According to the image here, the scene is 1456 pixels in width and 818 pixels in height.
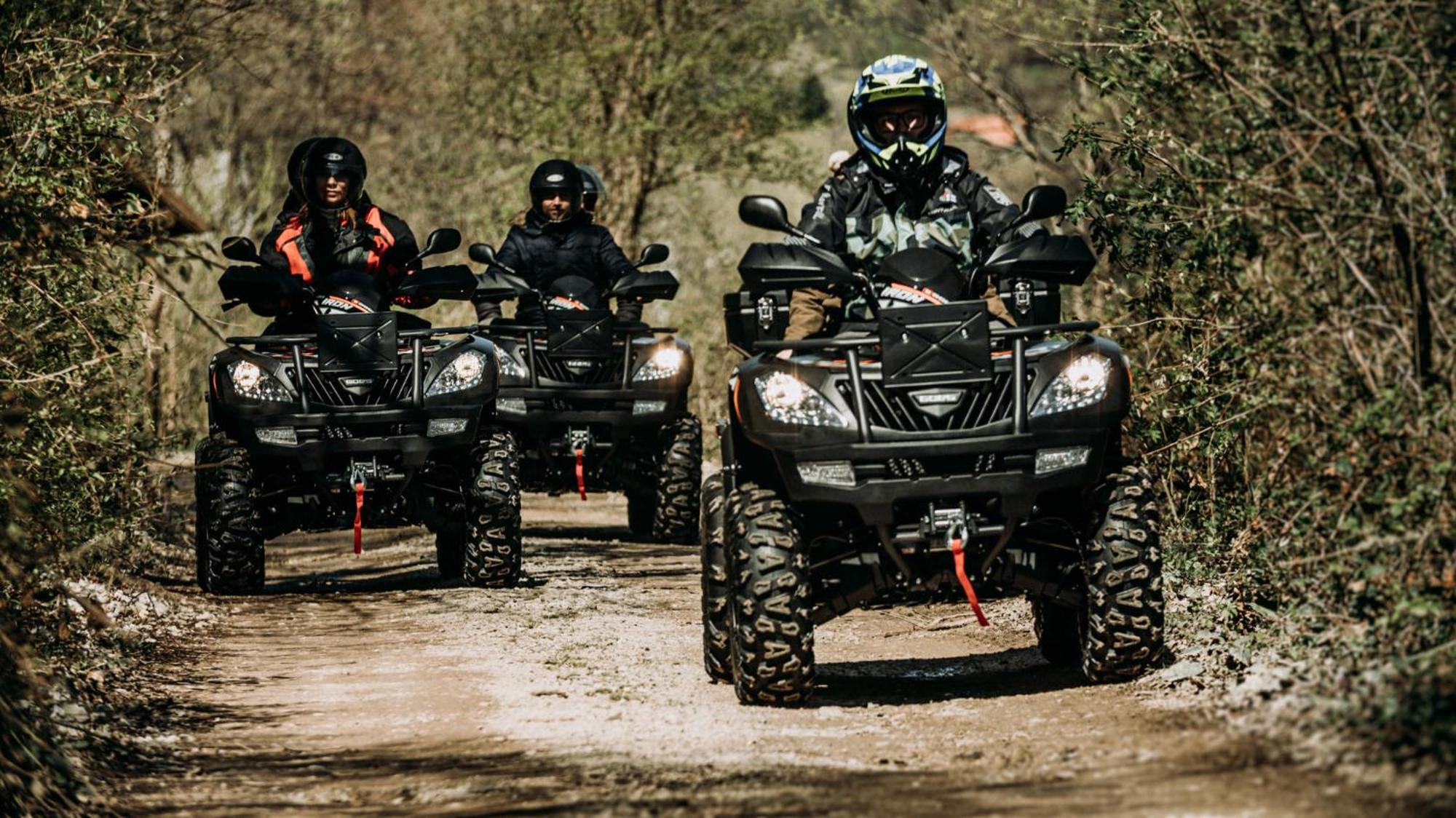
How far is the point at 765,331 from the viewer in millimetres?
8438

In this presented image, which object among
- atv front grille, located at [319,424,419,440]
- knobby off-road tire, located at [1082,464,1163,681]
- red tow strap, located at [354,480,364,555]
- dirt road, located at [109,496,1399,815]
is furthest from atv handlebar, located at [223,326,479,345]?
knobby off-road tire, located at [1082,464,1163,681]

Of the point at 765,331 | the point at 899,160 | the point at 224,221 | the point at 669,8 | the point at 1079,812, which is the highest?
the point at 669,8

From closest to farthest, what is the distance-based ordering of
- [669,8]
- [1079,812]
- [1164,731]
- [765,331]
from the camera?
[1079,812]
[1164,731]
[765,331]
[669,8]

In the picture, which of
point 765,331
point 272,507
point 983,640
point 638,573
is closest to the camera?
point 765,331

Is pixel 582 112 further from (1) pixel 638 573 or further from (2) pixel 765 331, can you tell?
(2) pixel 765 331

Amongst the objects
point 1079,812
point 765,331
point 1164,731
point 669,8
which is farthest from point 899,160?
point 669,8

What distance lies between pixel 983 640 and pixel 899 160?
244 centimetres

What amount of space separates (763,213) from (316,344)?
5016 millimetres

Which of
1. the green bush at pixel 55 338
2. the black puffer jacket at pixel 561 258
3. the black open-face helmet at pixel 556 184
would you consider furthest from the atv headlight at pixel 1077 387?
the black open-face helmet at pixel 556 184

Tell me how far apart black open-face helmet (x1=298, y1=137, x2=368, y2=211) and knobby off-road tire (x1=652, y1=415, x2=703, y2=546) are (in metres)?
3.28

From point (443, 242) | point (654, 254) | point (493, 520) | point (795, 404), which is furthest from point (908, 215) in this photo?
point (654, 254)

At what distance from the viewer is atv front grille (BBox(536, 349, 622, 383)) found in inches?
587

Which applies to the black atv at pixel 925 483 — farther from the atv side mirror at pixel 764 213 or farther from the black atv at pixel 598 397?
the black atv at pixel 598 397

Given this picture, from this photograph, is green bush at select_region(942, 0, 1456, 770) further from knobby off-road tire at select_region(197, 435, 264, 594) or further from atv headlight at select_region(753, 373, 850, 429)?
knobby off-road tire at select_region(197, 435, 264, 594)
